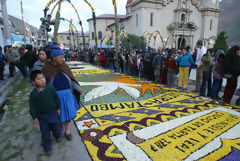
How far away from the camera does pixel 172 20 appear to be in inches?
1672

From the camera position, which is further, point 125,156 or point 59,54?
point 59,54

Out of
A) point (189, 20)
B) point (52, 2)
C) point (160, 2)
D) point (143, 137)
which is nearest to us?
point (143, 137)

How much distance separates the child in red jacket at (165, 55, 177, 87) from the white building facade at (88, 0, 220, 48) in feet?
98.9

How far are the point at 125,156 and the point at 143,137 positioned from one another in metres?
0.65

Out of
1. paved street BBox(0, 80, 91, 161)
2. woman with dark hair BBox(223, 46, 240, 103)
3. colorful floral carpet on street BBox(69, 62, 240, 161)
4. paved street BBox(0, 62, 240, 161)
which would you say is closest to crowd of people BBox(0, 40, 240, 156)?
woman with dark hair BBox(223, 46, 240, 103)

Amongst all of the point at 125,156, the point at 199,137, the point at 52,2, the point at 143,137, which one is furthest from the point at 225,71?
the point at 52,2

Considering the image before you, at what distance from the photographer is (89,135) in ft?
10.1

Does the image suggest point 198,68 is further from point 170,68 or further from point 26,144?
point 26,144

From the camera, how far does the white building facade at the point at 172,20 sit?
37.8m

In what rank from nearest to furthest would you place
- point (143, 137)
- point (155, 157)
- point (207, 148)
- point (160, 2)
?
1. point (155, 157)
2. point (207, 148)
3. point (143, 137)
4. point (160, 2)

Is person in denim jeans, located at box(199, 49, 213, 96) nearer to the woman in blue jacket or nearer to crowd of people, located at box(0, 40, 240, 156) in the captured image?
crowd of people, located at box(0, 40, 240, 156)

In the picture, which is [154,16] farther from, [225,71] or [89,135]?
[89,135]

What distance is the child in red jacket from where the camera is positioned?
706cm

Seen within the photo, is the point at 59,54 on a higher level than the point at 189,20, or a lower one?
lower
